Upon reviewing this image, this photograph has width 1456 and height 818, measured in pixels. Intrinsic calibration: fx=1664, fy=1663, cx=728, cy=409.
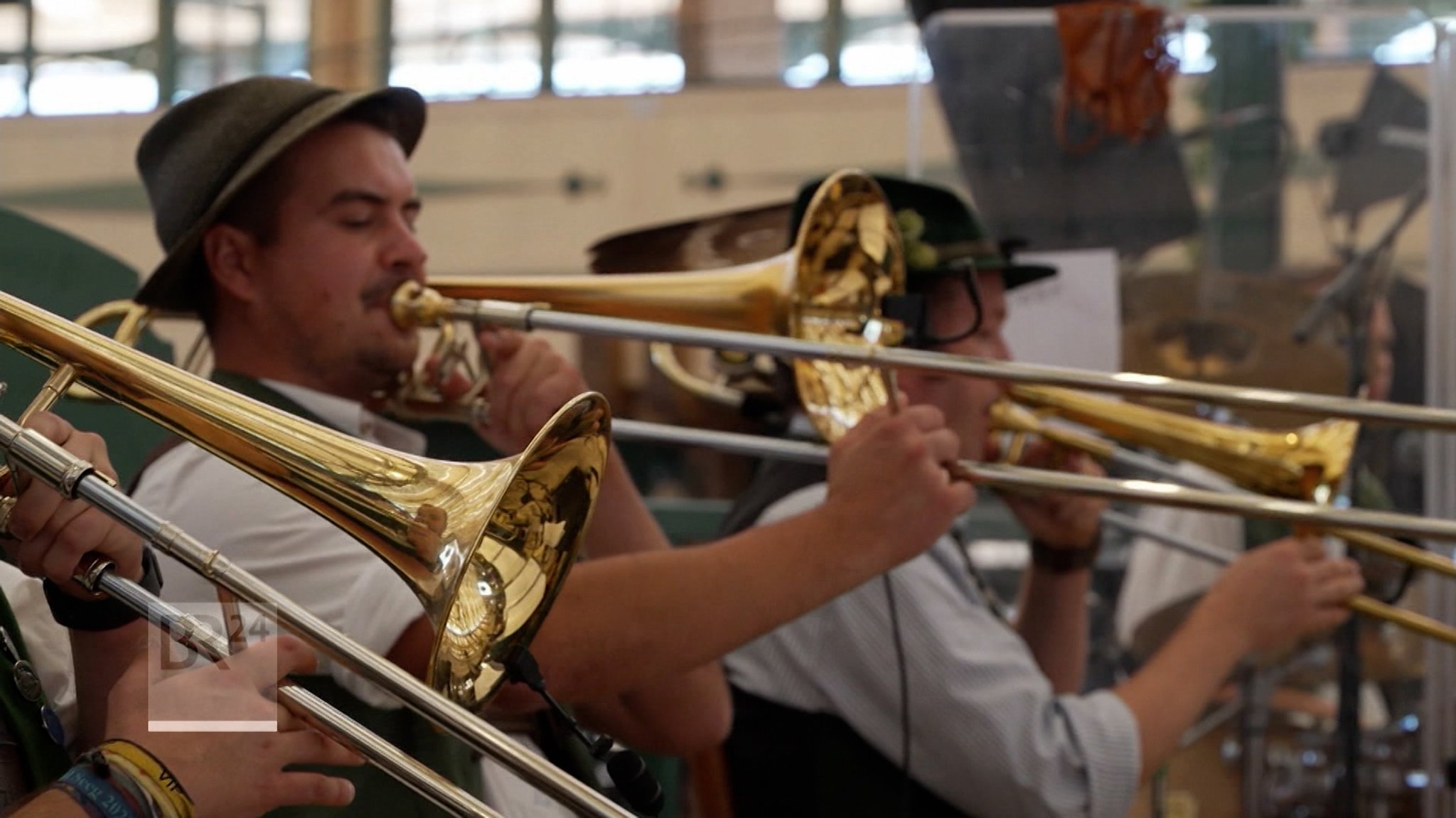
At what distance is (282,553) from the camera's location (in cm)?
171

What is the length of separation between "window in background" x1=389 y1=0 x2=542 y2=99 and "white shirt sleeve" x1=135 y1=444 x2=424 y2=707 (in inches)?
183

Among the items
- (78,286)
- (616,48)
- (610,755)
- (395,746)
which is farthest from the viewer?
(616,48)

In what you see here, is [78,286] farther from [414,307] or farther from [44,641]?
[44,641]

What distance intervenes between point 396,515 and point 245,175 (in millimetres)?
764

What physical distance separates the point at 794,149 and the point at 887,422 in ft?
15.9

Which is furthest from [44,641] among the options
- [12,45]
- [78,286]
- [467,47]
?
[467,47]

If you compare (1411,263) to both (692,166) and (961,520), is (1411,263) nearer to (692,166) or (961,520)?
(961,520)

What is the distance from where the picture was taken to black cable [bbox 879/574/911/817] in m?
2.27

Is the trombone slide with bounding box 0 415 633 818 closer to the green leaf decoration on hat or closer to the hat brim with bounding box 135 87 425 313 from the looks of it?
the hat brim with bounding box 135 87 425 313

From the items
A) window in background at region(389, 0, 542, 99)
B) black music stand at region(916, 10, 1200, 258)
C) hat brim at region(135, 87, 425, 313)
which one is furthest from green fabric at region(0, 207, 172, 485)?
window in background at region(389, 0, 542, 99)

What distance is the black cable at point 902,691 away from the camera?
227 centimetres

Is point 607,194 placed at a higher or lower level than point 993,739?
higher

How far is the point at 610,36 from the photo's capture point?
6.46 meters

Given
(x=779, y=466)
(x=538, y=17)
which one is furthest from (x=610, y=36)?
(x=779, y=466)
